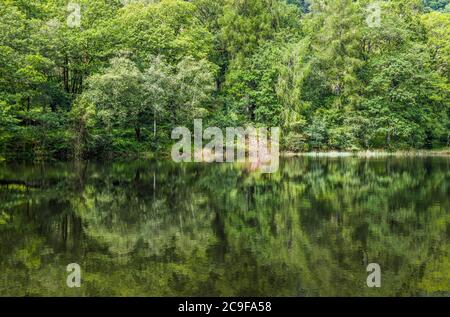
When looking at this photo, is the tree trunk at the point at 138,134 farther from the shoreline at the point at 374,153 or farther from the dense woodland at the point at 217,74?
the shoreline at the point at 374,153

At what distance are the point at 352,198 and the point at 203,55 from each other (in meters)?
29.2

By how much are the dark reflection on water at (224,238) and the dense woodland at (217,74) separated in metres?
15.2

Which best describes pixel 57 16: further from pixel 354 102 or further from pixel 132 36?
→ pixel 354 102

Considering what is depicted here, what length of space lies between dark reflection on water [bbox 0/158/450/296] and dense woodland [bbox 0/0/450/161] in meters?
15.2

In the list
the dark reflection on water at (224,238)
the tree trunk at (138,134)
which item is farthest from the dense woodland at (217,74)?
Result: the dark reflection on water at (224,238)

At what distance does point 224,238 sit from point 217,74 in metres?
37.5

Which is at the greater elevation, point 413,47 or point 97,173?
point 413,47

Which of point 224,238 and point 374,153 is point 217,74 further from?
point 224,238

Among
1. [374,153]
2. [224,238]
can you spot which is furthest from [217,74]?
[224,238]

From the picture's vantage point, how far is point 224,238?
9742 millimetres

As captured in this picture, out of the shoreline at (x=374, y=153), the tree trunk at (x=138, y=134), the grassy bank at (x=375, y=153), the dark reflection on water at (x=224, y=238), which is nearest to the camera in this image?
the dark reflection on water at (x=224, y=238)

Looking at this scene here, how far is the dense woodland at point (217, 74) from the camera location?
107 ft

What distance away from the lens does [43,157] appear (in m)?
32.0
